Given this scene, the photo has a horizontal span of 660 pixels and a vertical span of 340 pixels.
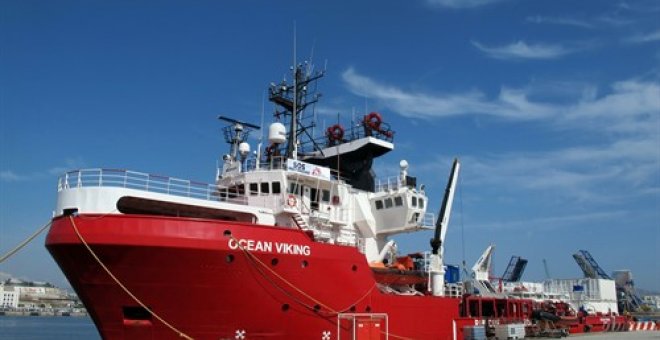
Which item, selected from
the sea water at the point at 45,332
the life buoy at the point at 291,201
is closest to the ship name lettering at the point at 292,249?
the life buoy at the point at 291,201

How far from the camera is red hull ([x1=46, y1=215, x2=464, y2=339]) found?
1403 centimetres

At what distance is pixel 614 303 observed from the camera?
41062 mm

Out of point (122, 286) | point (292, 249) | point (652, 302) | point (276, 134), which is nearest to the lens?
point (122, 286)

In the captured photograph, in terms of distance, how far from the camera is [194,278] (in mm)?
14492

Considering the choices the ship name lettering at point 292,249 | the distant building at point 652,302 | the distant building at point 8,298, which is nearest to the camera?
the ship name lettering at point 292,249

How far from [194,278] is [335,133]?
12489 millimetres

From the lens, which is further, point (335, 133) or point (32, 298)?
point (32, 298)

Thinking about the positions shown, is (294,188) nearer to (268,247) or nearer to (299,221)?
(299,221)

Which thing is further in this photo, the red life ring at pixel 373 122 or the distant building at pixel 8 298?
the distant building at pixel 8 298

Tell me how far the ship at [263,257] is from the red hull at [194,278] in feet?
0.09

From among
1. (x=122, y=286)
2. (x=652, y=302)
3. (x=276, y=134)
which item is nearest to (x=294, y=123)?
(x=276, y=134)

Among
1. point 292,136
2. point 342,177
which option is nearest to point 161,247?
point 292,136

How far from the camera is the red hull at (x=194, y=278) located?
14.0 m

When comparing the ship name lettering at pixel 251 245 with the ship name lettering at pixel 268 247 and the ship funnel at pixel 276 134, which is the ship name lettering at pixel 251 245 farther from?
the ship funnel at pixel 276 134
